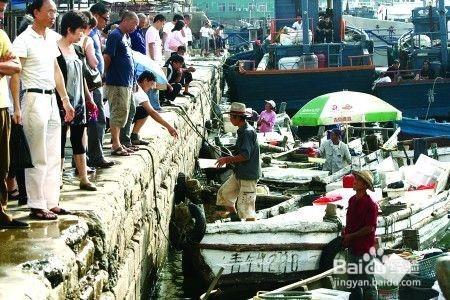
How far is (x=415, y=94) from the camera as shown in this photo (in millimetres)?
28875

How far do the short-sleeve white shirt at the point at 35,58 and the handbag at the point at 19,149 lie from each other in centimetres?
35

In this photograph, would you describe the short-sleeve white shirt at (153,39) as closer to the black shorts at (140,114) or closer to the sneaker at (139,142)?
the black shorts at (140,114)

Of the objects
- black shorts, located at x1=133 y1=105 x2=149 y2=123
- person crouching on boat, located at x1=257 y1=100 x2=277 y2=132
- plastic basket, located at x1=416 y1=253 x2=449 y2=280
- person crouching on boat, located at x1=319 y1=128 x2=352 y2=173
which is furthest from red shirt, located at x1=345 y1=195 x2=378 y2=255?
person crouching on boat, located at x1=257 y1=100 x2=277 y2=132

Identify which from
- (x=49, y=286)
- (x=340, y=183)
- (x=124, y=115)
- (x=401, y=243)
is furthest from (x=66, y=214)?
(x=340, y=183)

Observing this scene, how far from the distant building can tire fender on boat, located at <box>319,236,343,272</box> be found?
212 ft

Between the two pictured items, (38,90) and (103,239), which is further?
(103,239)

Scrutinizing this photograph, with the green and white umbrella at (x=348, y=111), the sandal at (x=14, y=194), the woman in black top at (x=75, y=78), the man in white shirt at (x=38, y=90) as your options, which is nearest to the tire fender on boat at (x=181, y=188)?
the green and white umbrella at (x=348, y=111)

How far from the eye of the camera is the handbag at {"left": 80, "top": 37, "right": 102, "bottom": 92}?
8.72m

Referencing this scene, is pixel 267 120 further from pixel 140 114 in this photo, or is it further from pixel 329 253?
pixel 329 253

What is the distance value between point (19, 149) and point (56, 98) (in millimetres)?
822

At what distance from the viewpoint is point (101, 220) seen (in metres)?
7.23

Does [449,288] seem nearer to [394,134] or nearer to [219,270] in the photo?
[219,270]

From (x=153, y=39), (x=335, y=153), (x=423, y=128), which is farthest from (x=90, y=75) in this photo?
(x=423, y=128)

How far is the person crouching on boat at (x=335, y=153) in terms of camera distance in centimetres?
1582
